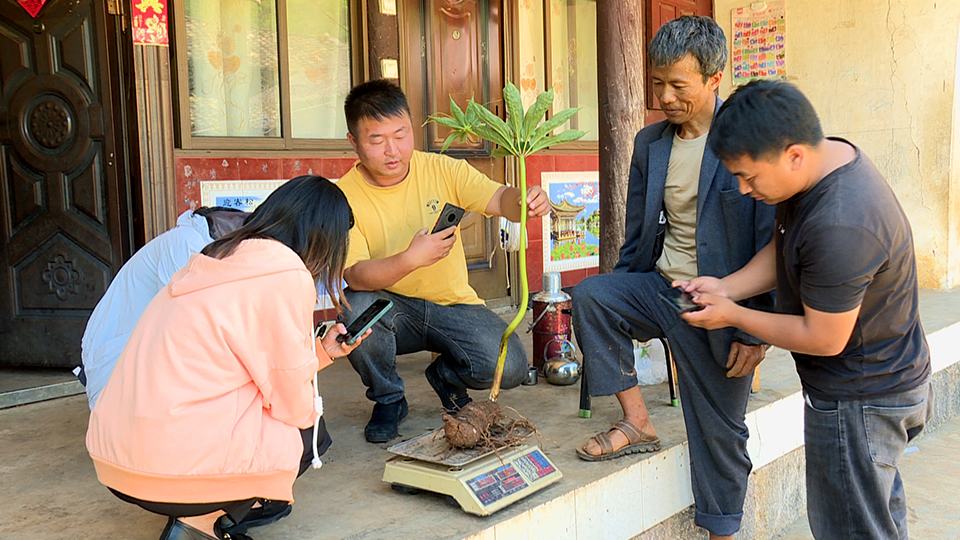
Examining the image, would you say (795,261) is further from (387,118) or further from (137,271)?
(137,271)

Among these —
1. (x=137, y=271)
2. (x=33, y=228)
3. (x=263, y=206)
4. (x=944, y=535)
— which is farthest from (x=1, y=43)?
(x=944, y=535)

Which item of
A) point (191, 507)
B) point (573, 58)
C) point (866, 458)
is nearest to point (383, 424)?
point (191, 507)

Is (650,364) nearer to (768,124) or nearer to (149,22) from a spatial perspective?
(768,124)

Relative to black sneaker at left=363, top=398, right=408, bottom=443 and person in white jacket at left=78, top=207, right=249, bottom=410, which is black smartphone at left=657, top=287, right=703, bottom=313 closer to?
black sneaker at left=363, top=398, right=408, bottom=443

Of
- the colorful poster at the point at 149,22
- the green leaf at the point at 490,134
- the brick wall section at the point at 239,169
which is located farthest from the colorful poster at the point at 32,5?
the green leaf at the point at 490,134

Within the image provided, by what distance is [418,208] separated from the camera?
10.3ft

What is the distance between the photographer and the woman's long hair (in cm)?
206

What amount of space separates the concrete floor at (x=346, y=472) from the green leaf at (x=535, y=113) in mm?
1203

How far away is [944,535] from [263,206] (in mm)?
3192

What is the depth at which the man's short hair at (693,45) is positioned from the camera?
2.58m

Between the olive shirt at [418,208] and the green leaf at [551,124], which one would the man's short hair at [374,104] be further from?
the green leaf at [551,124]

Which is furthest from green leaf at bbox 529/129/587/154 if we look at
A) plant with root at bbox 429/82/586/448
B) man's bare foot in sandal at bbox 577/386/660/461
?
man's bare foot in sandal at bbox 577/386/660/461

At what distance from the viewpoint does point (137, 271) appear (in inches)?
102

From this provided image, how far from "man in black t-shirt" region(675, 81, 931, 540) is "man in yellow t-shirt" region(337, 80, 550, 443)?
1021mm
